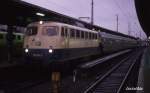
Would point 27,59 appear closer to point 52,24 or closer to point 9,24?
point 52,24

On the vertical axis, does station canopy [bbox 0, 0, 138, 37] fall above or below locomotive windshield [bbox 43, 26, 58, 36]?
above

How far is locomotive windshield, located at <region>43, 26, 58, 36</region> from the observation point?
1772 centimetres

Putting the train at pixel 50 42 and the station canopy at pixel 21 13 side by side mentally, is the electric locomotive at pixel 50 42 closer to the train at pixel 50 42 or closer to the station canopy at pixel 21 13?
the train at pixel 50 42

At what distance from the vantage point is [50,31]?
1786 centimetres

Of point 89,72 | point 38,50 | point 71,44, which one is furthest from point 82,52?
point 38,50

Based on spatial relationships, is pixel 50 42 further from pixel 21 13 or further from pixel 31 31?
pixel 21 13

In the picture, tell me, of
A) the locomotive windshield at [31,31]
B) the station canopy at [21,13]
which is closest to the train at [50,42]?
the locomotive windshield at [31,31]

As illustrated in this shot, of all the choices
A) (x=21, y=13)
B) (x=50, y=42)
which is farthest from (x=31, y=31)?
(x=21, y=13)

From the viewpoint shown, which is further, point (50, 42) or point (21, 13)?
point (21, 13)

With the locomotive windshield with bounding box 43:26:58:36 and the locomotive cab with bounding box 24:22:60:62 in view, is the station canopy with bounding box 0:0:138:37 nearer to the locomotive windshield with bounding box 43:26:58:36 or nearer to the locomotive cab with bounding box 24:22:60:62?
the locomotive cab with bounding box 24:22:60:62

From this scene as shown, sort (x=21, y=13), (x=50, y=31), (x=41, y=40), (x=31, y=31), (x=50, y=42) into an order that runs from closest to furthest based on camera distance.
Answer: (x=50, y=42) → (x=41, y=40) → (x=50, y=31) → (x=31, y=31) → (x=21, y=13)

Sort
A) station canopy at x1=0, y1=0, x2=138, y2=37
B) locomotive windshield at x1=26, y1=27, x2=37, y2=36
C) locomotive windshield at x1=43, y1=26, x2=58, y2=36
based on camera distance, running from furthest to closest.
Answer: station canopy at x1=0, y1=0, x2=138, y2=37
locomotive windshield at x1=26, y1=27, x2=37, y2=36
locomotive windshield at x1=43, y1=26, x2=58, y2=36

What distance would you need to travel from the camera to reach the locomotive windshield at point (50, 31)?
17.7 metres

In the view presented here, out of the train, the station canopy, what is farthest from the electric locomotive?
the station canopy
